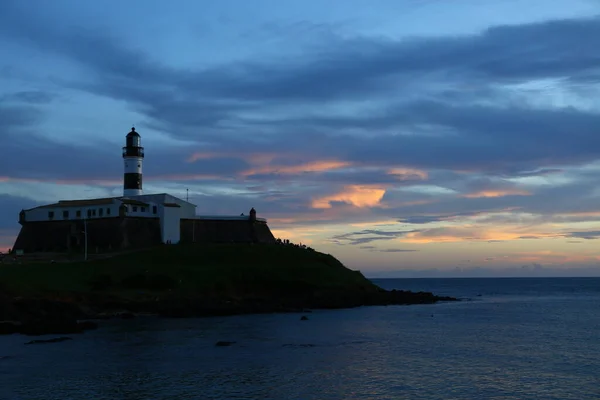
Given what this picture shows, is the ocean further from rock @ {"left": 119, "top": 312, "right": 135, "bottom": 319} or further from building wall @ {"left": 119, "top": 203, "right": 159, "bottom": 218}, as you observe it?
building wall @ {"left": 119, "top": 203, "right": 159, "bottom": 218}

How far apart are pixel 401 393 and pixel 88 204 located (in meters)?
83.7

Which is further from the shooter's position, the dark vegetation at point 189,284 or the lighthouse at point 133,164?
the lighthouse at point 133,164

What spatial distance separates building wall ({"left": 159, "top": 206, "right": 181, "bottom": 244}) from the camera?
104188 mm

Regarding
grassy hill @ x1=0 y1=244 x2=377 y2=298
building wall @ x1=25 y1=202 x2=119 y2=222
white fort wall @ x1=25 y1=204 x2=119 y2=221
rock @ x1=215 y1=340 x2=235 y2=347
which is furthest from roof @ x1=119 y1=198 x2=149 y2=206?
rock @ x1=215 y1=340 x2=235 y2=347

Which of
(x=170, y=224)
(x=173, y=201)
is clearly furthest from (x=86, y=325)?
(x=173, y=201)

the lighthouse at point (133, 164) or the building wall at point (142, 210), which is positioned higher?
the lighthouse at point (133, 164)

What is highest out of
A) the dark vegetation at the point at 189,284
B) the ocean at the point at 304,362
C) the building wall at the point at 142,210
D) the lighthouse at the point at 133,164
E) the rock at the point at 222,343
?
the lighthouse at the point at 133,164

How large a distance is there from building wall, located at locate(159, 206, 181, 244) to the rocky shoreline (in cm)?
2437

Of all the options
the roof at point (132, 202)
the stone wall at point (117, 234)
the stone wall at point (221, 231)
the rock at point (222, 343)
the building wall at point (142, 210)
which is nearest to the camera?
the rock at point (222, 343)

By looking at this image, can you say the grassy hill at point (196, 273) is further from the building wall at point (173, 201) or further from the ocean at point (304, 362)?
the ocean at point (304, 362)

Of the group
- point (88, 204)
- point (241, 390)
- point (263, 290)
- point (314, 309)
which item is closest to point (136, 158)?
point (88, 204)

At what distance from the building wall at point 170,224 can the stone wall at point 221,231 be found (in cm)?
159

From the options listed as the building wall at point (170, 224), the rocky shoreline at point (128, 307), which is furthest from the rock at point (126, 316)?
the building wall at point (170, 224)

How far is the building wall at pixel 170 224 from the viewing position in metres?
104
